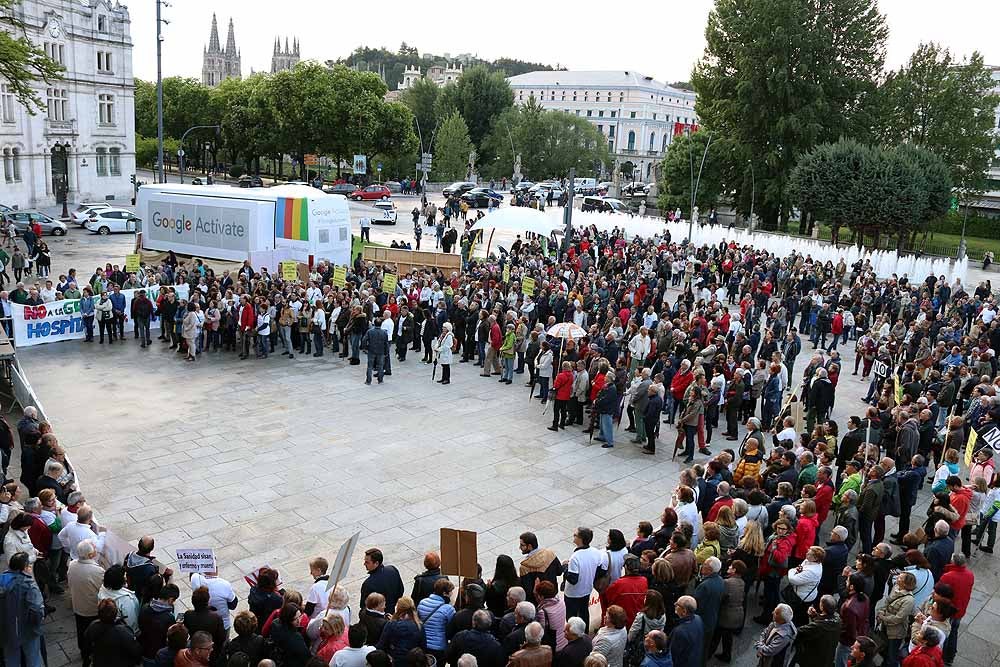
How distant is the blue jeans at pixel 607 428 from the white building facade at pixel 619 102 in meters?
124

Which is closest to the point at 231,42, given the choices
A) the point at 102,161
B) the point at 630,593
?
the point at 102,161

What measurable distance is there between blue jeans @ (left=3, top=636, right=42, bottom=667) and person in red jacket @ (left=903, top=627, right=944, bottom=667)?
7.41 m

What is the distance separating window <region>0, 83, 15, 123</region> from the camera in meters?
45.4

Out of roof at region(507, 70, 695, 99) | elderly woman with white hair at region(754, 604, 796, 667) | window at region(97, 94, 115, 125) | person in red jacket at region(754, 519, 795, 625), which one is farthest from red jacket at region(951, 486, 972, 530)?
roof at region(507, 70, 695, 99)

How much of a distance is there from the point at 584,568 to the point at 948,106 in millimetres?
52534

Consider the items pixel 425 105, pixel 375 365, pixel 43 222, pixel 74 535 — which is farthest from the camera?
pixel 425 105

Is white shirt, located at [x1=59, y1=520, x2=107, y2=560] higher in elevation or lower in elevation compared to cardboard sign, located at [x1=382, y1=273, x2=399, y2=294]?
lower

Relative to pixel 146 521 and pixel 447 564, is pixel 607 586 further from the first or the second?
pixel 146 521

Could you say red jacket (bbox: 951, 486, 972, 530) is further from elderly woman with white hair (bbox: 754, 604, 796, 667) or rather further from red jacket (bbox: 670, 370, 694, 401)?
red jacket (bbox: 670, 370, 694, 401)

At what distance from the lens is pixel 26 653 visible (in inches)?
283

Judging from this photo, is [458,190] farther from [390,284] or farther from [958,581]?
[958,581]

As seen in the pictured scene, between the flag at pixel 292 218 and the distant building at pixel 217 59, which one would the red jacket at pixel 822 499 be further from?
the distant building at pixel 217 59

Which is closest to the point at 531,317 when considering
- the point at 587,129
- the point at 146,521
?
the point at 146,521

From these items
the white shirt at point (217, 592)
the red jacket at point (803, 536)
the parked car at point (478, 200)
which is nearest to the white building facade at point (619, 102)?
the parked car at point (478, 200)
